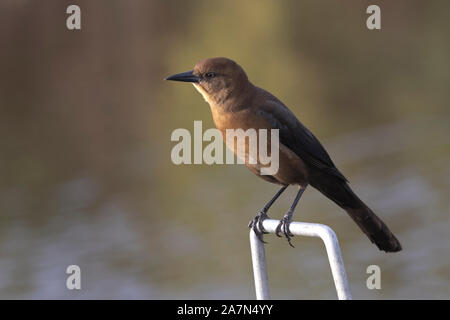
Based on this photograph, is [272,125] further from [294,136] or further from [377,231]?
[377,231]

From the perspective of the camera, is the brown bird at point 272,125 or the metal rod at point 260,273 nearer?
the metal rod at point 260,273

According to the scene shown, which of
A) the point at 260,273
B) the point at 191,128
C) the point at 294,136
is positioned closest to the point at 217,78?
the point at 294,136

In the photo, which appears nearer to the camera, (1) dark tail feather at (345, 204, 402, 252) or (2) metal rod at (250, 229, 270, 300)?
(2) metal rod at (250, 229, 270, 300)

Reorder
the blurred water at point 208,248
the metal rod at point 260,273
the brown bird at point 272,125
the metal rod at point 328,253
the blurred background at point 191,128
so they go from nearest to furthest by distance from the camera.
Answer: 1. the metal rod at point 328,253
2. the metal rod at point 260,273
3. the brown bird at point 272,125
4. the blurred water at point 208,248
5. the blurred background at point 191,128

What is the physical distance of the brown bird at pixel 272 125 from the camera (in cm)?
380

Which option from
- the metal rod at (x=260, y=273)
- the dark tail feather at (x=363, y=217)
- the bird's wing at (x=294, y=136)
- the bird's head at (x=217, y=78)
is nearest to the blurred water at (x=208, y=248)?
the dark tail feather at (x=363, y=217)

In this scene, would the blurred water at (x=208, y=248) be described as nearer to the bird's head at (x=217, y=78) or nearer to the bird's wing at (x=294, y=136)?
the bird's wing at (x=294, y=136)

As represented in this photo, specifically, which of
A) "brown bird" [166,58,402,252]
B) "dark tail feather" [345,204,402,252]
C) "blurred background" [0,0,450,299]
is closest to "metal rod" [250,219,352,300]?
"brown bird" [166,58,402,252]

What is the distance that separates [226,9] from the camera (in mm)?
10773

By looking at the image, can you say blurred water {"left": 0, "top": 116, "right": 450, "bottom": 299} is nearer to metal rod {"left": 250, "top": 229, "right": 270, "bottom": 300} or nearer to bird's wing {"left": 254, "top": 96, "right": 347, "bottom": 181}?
bird's wing {"left": 254, "top": 96, "right": 347, "bottom": 181}

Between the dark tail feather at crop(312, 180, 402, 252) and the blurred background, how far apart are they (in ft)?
12.4

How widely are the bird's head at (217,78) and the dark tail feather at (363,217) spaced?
A: 0.72 meters

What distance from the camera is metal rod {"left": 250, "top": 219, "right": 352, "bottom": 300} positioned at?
8.10ft
